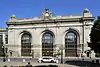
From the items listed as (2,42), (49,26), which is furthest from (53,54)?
(2,42)

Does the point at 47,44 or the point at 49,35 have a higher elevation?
the point at 49,35

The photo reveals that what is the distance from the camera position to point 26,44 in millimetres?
91500

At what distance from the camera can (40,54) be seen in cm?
8844

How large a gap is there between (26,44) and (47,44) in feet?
28.3

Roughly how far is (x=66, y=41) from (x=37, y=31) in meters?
11.9

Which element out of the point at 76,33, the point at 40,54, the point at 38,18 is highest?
the point at 38,18

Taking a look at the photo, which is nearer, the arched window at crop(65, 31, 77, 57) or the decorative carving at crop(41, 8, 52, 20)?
the arched window at crop(65, 31, 77, 57)

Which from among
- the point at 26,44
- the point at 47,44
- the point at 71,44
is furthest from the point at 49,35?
the point at 26,44

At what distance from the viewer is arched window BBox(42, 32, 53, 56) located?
8850 centimetres

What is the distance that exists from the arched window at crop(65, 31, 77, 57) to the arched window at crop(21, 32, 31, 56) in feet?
48.8

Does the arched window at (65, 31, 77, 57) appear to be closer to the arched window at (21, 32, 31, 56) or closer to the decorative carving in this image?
the decorative carving

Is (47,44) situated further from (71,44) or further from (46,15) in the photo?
→ (46,15)

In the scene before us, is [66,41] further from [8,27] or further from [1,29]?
[1,29]

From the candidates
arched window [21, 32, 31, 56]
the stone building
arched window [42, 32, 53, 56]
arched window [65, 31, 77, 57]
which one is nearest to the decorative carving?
the stone building
